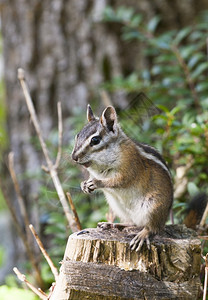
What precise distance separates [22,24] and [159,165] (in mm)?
2853

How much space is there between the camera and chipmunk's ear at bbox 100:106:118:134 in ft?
6.15

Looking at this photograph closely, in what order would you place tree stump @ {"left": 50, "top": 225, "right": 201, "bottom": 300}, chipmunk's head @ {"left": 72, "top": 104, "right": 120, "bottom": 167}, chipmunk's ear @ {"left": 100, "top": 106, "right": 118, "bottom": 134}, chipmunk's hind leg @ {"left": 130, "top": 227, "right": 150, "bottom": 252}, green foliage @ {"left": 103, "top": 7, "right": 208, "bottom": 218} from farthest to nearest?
1. green foliage @ {"left": 103, "top": 7, "right": 208, "bottom": 218}
2. chipmunk's ear @ {"left": 100, "top": 106, "right": 118, "bottom": 134}
3. chipmunk's head @ {"left": 72, "top": 104, "right": 120, "bottom": 167}
4. chipmunk's hind leg @ {"left": 130, "top": 227, "right": 150, "bottom": 252}
5. tree stump @ {"left": 50, "top": 225, "right": 201, "bottom": 300}

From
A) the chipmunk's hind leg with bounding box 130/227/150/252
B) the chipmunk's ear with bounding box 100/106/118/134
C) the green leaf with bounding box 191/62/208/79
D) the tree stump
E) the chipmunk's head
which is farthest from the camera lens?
the green leaf with bounding box 191/62/208/79

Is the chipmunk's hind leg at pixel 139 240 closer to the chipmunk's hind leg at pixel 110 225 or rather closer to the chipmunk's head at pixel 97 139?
the chipmunk's hind leg at pixel 110 225

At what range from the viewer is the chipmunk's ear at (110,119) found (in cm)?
187

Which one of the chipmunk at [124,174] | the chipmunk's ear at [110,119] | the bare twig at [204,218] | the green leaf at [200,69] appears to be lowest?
the bare twig at [204,218]

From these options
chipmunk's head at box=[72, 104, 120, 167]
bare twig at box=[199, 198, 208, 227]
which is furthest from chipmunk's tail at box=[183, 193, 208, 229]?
chipmunk's head at box=[72, 104, 120, 167]

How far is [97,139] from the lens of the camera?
1817 millimetres

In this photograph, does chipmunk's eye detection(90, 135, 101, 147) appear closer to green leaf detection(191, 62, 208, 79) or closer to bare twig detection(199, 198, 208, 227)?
bare twig detection(199, 198, 208, 227)

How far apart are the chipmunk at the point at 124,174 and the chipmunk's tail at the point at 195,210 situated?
136 millimetres

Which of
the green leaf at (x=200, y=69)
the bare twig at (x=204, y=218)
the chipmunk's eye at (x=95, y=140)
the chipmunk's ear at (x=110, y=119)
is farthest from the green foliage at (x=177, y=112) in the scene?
the chipmunk's eye at (x=95, y=140)

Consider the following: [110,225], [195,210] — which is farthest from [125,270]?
[195,210]

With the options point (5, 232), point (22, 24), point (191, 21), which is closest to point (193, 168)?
point (191, 21)

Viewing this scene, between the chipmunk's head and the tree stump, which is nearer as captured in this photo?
the tree stump
